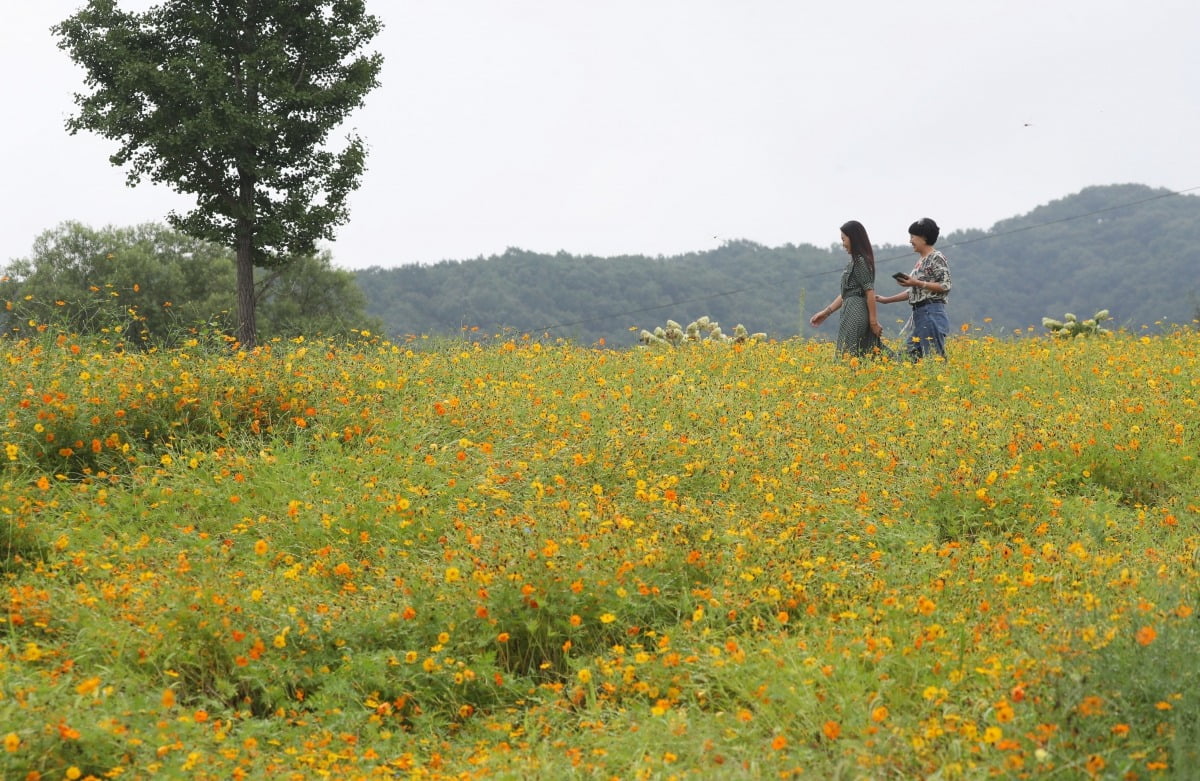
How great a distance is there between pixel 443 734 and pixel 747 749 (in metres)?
1.26

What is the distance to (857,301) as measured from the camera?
1049cm

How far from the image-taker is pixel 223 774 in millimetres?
3613

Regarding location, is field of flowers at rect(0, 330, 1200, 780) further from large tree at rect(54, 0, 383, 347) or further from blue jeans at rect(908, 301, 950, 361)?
large tree at rect(54, 0, 383, 347)

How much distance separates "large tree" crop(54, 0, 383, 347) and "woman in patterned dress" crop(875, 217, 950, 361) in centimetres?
1262

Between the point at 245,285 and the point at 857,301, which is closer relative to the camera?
the point at 857,301

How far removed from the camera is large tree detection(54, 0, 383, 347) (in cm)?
1894

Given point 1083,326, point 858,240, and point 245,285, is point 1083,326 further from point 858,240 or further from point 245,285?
point 245,285

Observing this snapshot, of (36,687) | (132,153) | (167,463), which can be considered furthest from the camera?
(132,153)

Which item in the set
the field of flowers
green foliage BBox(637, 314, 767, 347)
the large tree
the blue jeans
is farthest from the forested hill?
the field of flowers

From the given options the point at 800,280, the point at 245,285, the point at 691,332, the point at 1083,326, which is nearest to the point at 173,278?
the point at 245,285

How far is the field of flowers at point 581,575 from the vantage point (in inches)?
142

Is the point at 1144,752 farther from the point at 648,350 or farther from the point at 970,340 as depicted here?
the point at 970,340

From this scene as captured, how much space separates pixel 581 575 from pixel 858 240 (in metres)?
6.44

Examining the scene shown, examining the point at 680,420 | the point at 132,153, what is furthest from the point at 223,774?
the point at 132,153
